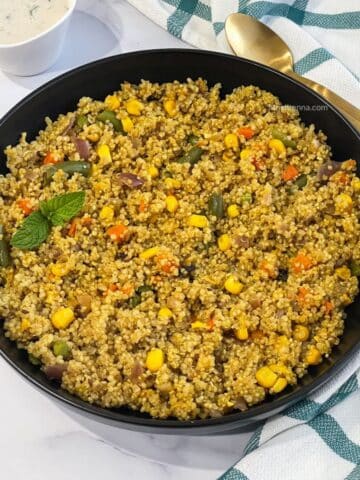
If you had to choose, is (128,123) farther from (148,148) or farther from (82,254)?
(82,254)

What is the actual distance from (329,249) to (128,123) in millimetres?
855

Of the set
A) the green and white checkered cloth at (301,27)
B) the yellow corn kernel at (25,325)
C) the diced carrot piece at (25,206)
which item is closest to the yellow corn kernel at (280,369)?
the yellow corn kernel at (25,325)

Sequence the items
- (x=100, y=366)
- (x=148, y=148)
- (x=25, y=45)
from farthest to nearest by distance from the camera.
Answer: (x=25, y=45) < (x=148, y=148) < (x=100, y=366)

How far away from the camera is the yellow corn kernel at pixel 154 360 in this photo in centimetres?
240

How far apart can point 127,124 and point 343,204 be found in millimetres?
822

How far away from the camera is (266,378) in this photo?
239 cm

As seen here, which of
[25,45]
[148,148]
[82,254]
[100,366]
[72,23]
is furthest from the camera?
[72,23]

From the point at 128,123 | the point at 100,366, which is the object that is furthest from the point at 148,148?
the point at 100,366

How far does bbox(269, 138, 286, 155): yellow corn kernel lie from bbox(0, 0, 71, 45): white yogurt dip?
1.02 metres

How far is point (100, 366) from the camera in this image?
2436mm

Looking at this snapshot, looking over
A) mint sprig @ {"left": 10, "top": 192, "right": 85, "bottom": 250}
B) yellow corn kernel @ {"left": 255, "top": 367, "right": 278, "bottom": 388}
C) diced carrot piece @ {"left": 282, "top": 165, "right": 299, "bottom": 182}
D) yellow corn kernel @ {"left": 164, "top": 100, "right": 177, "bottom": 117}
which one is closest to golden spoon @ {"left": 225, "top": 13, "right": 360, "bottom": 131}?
yellow corn kernel @ {"left": 164, "top": 100, "right": 177, "bottom": 117}

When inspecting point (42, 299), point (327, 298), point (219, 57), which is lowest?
point (42, 299)

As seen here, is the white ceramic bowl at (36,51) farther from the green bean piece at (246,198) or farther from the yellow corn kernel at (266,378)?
the yellow corn kernel at (266,378)

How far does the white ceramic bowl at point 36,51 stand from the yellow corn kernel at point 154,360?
1.36 metres
